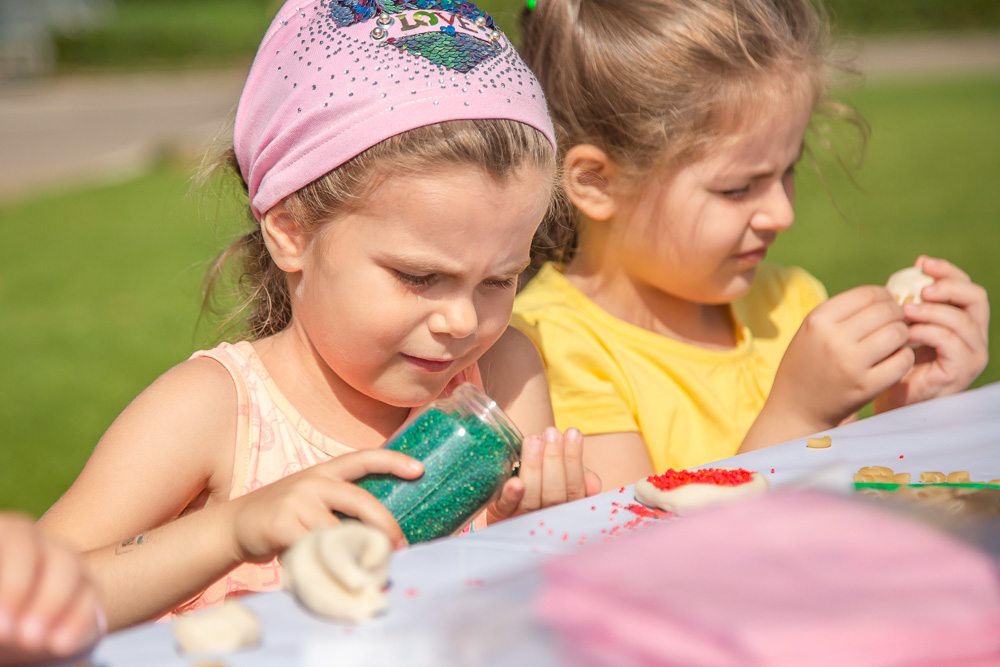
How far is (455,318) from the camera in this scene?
151 cm

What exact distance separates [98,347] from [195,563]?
4729 millimetres

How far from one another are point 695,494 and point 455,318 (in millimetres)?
460

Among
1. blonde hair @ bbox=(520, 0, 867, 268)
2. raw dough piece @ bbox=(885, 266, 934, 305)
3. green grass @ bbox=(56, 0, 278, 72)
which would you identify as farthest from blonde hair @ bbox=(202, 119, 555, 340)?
green grass @ bbox=(56, 0, 278, 72)

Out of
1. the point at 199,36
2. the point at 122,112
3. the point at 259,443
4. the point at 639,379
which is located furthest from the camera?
the point at 199,36

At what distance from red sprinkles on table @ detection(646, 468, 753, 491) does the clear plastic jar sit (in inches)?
8.3

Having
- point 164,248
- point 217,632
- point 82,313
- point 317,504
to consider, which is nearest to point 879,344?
point 317,504

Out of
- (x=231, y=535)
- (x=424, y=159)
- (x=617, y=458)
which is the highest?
(x=424, y=159)

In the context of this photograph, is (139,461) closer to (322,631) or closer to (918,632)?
(322,631)

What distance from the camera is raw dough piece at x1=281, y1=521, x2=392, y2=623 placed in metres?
0.94

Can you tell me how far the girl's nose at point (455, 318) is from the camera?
1.51m

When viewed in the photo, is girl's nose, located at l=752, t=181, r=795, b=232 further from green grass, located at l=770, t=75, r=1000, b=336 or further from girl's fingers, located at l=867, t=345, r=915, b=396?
green grass, located at l=770, t=75, r=1000, b=336

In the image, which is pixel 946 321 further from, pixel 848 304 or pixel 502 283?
pixel 502 283

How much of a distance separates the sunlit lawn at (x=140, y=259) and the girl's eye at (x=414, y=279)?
640 mm

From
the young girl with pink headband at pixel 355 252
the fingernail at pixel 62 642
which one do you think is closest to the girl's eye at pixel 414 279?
the young girl with pink headband at pixel 355 252
